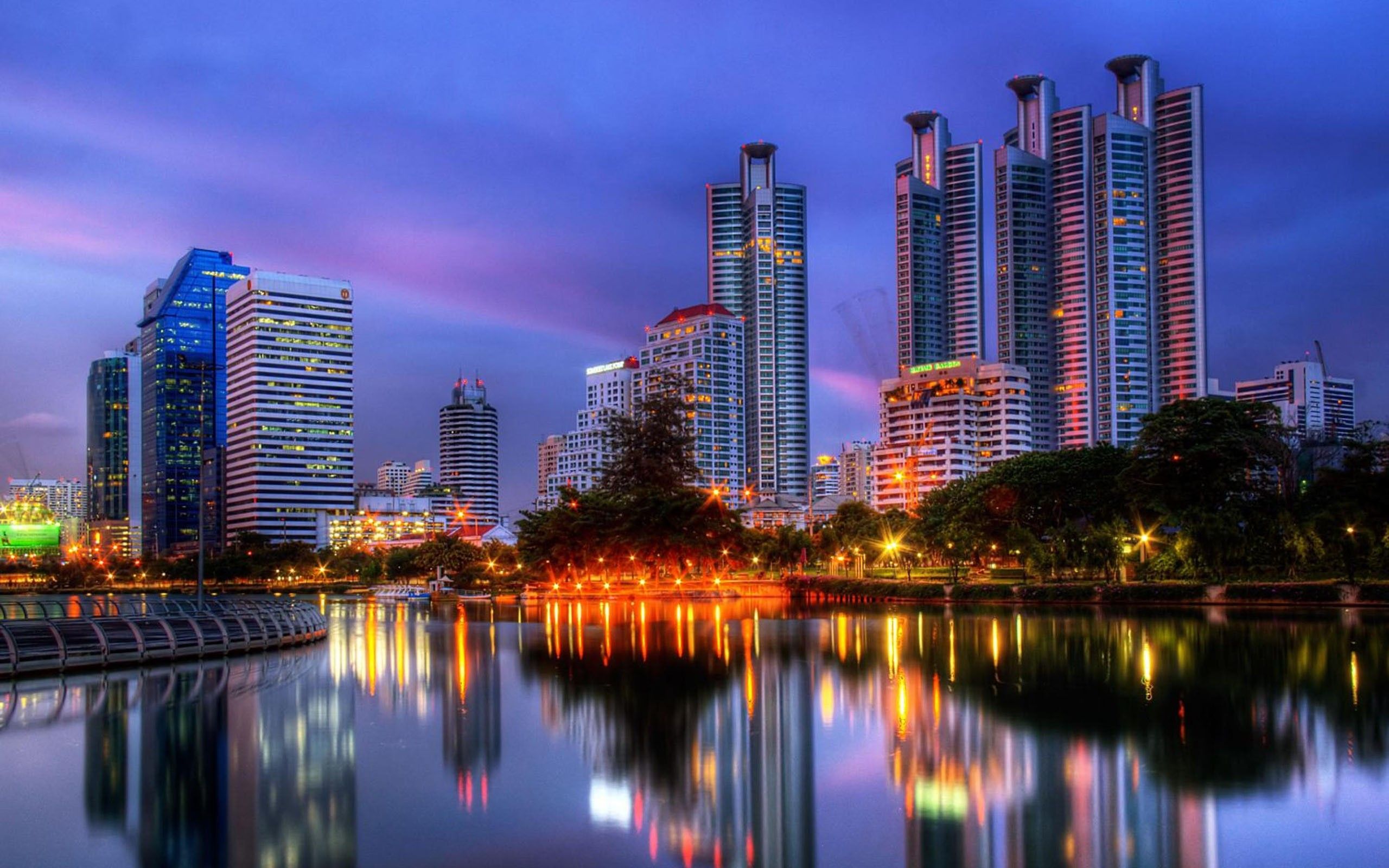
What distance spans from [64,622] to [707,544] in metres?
54.0

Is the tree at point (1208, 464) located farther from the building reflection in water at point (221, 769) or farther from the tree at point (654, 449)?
the building reflection in water at point (221, 769)

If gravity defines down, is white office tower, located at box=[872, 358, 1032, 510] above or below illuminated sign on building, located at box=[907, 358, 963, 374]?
below

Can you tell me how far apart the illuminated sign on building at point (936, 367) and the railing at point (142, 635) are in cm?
15187

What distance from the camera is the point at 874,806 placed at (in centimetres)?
1612

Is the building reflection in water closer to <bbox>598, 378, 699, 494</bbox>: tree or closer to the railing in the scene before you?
the railing

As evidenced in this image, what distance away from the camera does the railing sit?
108 ft

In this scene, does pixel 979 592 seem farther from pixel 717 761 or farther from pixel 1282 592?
pixel 717 761

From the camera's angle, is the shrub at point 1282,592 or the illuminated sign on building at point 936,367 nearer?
the shrub at point 1282,592

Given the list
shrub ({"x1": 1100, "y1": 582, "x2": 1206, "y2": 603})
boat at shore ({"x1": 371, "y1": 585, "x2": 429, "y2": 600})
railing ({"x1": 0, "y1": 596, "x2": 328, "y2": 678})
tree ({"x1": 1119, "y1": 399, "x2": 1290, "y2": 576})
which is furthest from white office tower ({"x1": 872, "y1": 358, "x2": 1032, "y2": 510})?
railing ({"x1": 0, "y1": 596, "x2": 328, "y2": 678})

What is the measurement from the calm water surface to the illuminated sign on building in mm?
151858

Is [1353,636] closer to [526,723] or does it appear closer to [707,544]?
[526,723]

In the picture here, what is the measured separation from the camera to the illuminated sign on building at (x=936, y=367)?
186125 millimetres

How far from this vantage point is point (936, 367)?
188625 mm

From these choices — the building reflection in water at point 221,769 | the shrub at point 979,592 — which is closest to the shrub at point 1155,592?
the shrub at point 979,592
